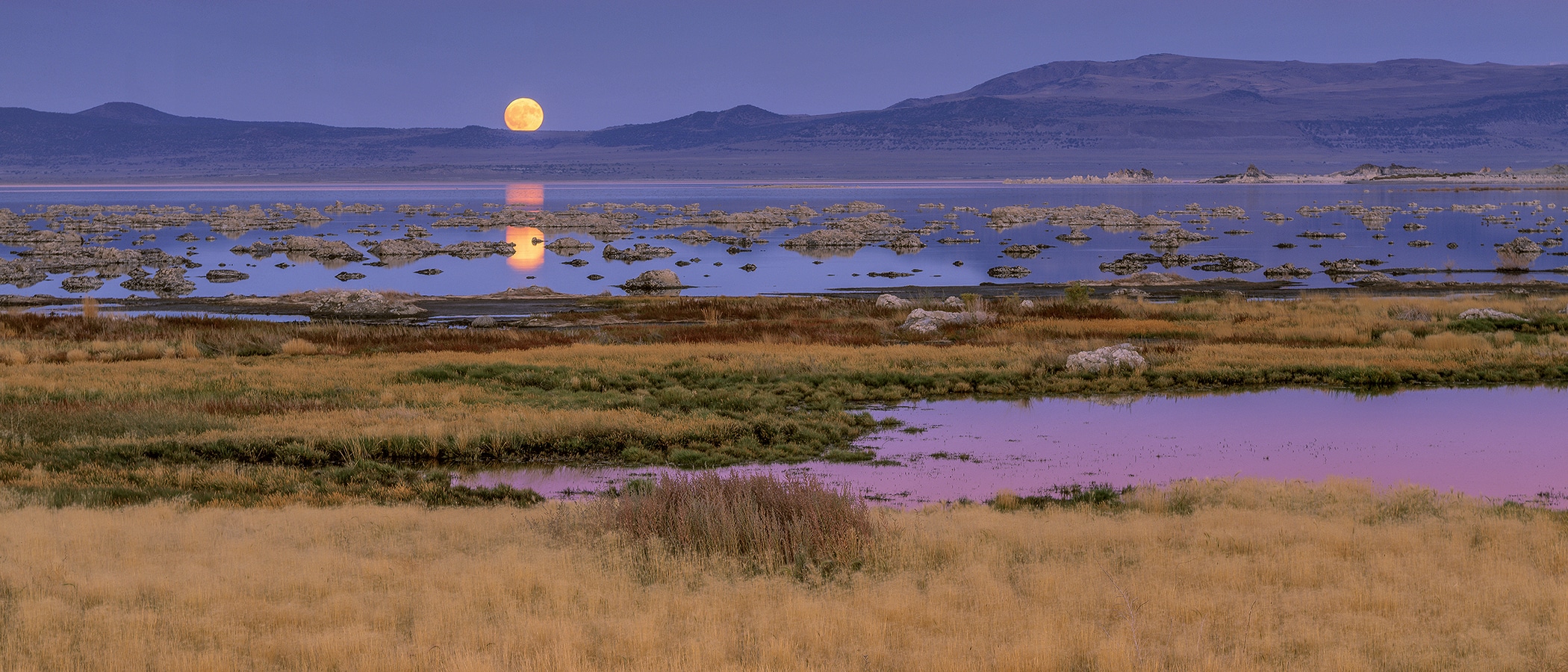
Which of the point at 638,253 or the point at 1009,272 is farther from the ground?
the point at 1009,272

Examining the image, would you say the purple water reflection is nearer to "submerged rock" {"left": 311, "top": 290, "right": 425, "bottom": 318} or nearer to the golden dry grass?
the golden dry grass

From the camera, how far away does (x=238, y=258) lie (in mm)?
86000

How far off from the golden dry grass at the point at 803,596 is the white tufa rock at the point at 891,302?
31.0 metres

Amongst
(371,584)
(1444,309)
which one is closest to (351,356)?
(371,584)

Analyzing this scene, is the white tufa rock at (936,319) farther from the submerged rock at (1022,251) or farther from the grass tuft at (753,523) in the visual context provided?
the submerged rock at (1022,251)

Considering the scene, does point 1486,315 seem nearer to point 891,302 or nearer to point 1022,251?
point 891,302

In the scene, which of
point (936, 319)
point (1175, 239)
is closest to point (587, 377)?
point (936, 319)

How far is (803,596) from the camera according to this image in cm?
1114

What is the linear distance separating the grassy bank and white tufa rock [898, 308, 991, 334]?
2.01 feet

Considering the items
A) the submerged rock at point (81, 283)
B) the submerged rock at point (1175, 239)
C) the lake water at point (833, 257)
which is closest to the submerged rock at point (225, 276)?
the lake water at point (833, 257)

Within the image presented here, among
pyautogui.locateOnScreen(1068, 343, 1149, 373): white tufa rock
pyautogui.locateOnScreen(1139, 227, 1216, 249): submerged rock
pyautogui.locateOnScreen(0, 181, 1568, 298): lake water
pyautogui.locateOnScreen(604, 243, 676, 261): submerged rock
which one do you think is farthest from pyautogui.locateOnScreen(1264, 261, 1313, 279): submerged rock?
pyautogui.locateOnScreen(1068, 343, 1149, 373): white tufa rock

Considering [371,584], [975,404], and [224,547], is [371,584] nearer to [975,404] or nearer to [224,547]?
[224,547]

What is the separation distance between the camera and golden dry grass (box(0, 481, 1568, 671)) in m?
9.31

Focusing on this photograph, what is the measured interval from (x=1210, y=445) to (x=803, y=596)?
13740 mm
